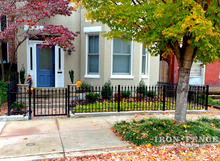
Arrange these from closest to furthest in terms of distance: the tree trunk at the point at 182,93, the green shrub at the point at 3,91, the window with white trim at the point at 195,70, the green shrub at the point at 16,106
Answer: the tree trunk at the point at 182,93, the green shrub at the point at 16,106, the green shrub at the point at 3,91, the window with white trim at the point at 195,70

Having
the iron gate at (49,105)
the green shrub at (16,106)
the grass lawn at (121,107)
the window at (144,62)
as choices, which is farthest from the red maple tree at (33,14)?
the window at (144,62)

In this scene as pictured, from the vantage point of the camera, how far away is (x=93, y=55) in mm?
11188

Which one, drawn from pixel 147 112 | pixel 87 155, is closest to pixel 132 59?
pixel 147 112

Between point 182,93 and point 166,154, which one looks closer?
point 166,154

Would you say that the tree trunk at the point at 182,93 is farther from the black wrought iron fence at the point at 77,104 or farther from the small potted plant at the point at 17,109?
the small potted plant at the point at 17,109

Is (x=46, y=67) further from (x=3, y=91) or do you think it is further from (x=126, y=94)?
(x=126, y=94)


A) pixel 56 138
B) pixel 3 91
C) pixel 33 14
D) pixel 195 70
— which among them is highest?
pixel 33 14

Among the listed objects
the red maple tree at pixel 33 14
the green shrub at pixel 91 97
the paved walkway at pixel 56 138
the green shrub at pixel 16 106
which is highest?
the red maple tree at pixel 33 14

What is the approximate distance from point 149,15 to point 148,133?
2.98m

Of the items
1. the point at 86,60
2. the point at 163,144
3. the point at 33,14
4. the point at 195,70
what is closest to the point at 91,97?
the point at 86,60

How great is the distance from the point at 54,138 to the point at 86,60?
20.8 feet

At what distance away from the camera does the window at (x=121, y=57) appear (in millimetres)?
10859

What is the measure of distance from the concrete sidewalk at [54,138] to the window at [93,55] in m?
4.43

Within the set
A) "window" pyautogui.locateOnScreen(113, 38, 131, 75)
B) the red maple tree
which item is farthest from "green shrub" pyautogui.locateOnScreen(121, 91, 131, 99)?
the red maple tree
